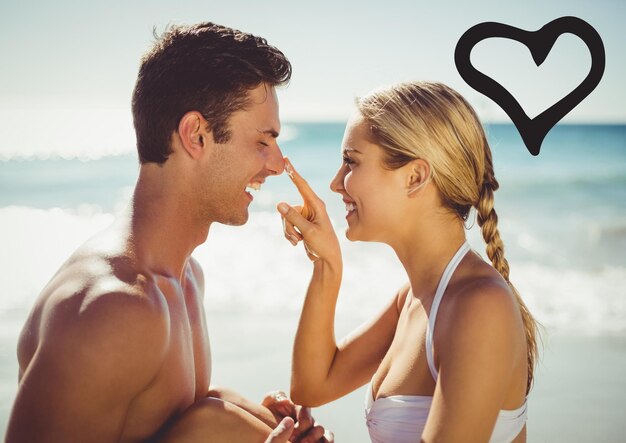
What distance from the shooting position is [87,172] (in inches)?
680

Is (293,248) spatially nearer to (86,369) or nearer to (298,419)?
(298,419)

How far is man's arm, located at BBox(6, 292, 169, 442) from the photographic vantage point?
2.15 metres

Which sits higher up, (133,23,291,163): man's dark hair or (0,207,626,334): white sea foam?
(133,23,291,163): man's dark hair

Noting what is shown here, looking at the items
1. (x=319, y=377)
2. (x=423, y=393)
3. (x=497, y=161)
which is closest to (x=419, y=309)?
(x=423, y=393)

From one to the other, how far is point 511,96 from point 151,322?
6.75ft

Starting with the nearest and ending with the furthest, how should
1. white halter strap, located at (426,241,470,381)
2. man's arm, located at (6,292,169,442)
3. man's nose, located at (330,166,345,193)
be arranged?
man's arm, located at (6,292,169,442), white halter strap, located at (426,241,470,381), man's nose, located at (330,166,345,193)

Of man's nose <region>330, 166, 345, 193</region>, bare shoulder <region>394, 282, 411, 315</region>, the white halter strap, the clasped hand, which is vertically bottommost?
the clasped hand

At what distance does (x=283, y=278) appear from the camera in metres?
8.70

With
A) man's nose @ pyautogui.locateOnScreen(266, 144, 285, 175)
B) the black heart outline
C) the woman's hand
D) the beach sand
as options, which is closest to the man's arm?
the woman's hand

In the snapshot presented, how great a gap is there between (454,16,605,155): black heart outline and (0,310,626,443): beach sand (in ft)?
8.80

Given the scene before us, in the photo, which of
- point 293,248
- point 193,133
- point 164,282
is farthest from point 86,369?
point 293,248

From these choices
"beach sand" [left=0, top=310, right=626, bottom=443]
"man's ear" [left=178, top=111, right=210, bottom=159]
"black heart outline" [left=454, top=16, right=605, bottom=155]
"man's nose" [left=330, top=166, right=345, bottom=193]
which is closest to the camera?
"man's ear" [left=178, top=111, right=210, bottom=159]

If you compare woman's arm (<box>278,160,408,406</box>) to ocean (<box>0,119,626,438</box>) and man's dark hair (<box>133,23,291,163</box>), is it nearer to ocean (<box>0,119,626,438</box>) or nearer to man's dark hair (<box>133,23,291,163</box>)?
man's dark hair (<box>133,23,291,163</box>)

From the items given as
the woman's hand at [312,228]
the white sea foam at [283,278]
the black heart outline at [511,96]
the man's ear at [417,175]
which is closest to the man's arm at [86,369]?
the woman's hand at [312,228]
